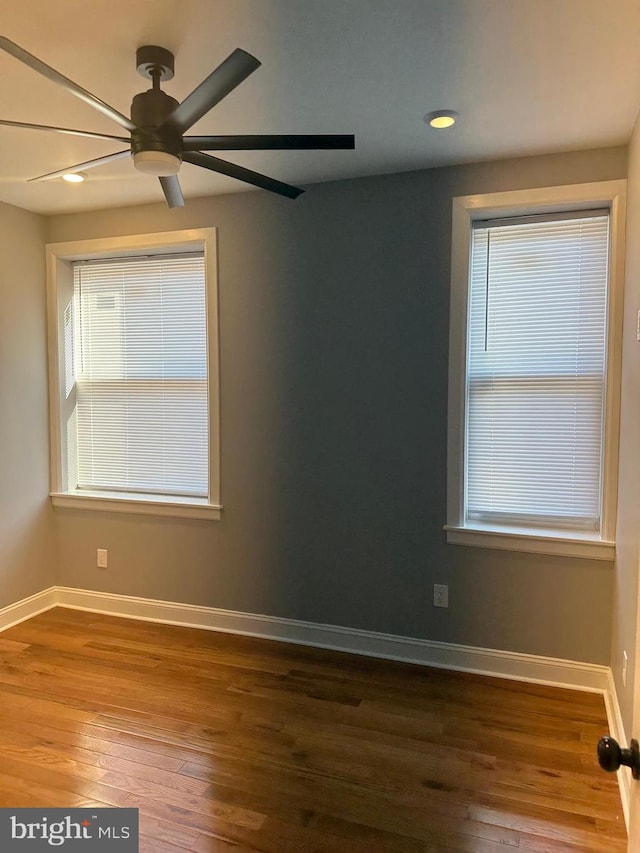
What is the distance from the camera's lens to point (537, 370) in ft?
9.39

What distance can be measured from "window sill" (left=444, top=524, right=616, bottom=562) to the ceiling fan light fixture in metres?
2.10

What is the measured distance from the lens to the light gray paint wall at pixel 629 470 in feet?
6.64

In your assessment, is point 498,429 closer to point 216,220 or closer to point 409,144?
point 409,144

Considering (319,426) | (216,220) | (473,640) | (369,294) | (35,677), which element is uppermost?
(216,220)

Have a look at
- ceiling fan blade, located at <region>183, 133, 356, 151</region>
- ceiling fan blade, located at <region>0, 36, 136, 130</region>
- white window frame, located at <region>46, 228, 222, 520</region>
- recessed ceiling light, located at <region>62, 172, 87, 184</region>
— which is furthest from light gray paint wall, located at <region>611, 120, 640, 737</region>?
recessed ceiling light, located at <region>62, 172, 87, 184</region>

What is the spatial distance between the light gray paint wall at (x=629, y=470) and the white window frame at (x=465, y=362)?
0.08 meters

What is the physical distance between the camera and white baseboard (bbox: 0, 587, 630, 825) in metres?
2.80

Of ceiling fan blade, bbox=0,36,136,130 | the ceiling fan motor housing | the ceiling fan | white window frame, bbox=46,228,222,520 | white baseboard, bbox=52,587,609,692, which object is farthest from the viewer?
white window frame, bbox=46,228,222,520

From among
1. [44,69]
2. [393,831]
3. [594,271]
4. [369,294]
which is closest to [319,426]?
[369,294]

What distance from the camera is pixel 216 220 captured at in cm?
336

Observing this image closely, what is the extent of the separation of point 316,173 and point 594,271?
1.46 m

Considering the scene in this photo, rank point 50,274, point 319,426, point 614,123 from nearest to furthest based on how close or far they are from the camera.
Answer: point 614,123 < point 319,426 < point 50,274

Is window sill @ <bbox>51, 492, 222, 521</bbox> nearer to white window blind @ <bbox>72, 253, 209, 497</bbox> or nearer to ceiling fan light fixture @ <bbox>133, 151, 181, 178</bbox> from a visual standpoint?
white window blind @ <bbox>72, 253, 209, 497</bbox>

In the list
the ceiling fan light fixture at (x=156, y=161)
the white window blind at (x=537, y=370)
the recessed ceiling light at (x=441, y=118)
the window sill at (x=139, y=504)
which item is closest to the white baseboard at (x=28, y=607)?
the window sill at (x=139, y=504)
